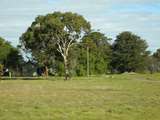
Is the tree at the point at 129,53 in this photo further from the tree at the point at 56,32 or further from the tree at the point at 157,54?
the tree at the point at 56,32

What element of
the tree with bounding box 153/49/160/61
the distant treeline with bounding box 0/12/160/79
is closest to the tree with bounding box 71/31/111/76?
the distant treeline with bounding box 0/12/160/79

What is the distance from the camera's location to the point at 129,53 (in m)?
134

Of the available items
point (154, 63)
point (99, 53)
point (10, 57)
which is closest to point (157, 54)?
point (154, 63)

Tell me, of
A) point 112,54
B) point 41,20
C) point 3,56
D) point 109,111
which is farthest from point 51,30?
point 109,111

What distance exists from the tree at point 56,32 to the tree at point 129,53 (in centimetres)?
4404

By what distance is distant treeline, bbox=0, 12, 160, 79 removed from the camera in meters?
85.9

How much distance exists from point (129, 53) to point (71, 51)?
4149 centimetres

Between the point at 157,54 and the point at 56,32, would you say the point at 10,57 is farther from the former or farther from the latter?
the point at 157,54

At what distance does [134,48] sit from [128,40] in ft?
10.1

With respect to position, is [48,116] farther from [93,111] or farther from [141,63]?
[141,63]

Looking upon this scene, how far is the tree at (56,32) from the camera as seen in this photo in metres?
84.8

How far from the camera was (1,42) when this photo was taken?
123875mm

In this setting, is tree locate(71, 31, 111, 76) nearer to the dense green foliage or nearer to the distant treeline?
the distant treeline

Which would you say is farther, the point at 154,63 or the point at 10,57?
the point at 154,63
